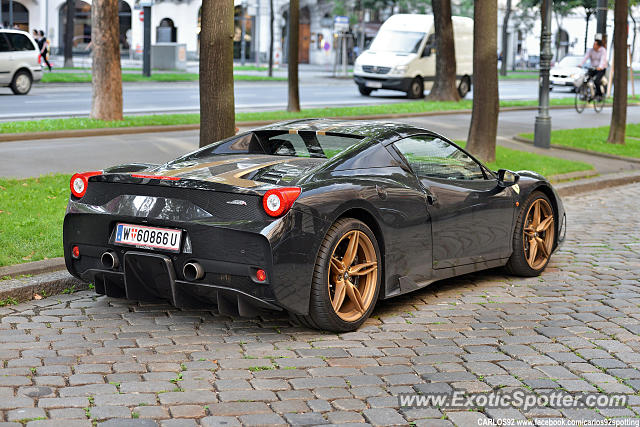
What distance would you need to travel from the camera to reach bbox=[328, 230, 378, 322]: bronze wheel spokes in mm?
6164

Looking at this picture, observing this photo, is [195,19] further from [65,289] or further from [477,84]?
[65,289]

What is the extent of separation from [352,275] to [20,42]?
25130 millimetres

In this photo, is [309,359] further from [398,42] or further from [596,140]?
[398,42]

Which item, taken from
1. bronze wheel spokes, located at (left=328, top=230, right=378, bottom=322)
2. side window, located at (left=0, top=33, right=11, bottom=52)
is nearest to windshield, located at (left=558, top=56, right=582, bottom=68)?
side window, located at (left=0, top=33, right=11, bottom=52)

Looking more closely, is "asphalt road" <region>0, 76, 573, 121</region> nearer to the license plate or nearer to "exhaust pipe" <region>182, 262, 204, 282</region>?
the license plate

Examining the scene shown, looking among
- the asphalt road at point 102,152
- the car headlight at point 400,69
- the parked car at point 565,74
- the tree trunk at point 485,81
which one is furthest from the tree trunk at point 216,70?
the parked car at point 565,74

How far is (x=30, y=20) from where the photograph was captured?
61656 millimetres

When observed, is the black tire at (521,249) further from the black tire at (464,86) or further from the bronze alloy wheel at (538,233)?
the black tire at (464,86)

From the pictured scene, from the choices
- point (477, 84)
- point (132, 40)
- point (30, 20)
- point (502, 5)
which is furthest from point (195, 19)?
point (477, 84)

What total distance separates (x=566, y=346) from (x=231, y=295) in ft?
6.63

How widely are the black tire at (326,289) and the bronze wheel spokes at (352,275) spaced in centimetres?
3
